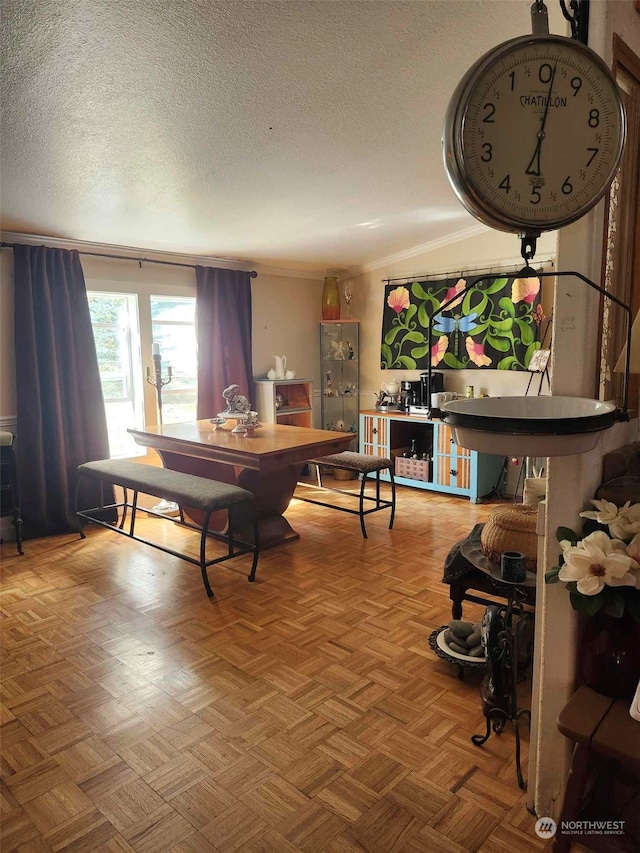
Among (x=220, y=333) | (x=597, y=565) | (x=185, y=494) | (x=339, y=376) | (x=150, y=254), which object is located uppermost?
(x=150, y=254)

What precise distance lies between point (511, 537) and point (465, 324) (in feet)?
11.6

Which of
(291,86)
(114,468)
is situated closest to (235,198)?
(291,86)

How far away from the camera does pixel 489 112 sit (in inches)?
42.8

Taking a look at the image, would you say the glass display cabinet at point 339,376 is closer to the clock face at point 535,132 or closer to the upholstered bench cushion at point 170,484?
the upholstered bench cushion at point 170,484

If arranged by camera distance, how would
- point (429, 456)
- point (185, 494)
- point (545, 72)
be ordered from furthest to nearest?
point (429, 456) < point (185, 494) < point (545, 72)

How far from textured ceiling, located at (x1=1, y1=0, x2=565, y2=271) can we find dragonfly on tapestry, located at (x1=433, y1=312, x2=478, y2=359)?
3.90 ft

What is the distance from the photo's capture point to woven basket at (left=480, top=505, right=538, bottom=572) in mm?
1857

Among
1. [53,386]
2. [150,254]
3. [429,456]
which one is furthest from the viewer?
[429,456]

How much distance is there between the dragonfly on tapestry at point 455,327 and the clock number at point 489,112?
4092mm

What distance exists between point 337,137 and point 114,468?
2.49 meters

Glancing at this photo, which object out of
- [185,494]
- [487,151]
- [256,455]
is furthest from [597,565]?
[185,494]

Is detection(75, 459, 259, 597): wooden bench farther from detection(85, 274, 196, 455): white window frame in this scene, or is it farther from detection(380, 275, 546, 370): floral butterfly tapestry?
detection(380, 275, 546, 370): floral butterfly tapestry

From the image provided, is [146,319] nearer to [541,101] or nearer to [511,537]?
[511,537]

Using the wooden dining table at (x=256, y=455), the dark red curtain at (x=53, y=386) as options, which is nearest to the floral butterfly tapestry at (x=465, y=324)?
the wooden dining table at (x=256, y=455)
